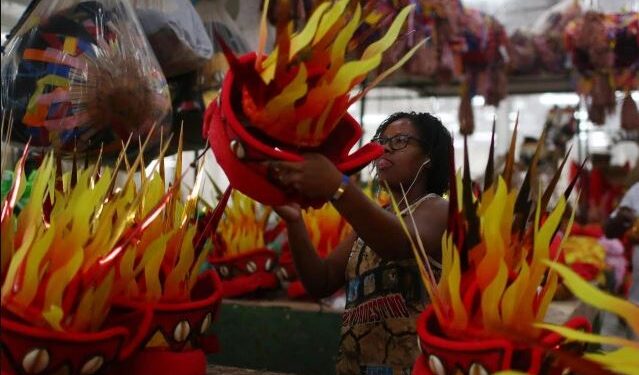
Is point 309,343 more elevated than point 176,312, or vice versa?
point 176,312

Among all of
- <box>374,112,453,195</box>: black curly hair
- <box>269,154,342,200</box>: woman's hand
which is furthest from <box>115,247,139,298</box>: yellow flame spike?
<box>374,112,453,195</box>: black curly hair

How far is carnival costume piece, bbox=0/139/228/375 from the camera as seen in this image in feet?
2.48

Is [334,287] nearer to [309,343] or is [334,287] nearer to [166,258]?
[166,258]

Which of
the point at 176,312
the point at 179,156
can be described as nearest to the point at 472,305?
the point at 176,312

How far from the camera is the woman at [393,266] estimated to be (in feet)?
4.04

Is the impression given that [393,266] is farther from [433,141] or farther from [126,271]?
[126,271]

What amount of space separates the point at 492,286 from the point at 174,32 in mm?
1242

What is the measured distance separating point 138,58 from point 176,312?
2.48 feet

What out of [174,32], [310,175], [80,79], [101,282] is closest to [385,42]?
[310,175]

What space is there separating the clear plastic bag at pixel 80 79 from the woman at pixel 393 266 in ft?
1.66

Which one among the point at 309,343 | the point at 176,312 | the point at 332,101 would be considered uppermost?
the point at 332,101

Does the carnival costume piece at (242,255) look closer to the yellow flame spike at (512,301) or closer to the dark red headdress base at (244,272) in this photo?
the dark red headdress base at (244,272)

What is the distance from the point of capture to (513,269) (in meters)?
0.83

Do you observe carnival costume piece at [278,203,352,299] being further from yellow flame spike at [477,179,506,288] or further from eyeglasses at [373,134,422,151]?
yellow flame spike at [477,179,506,288]
